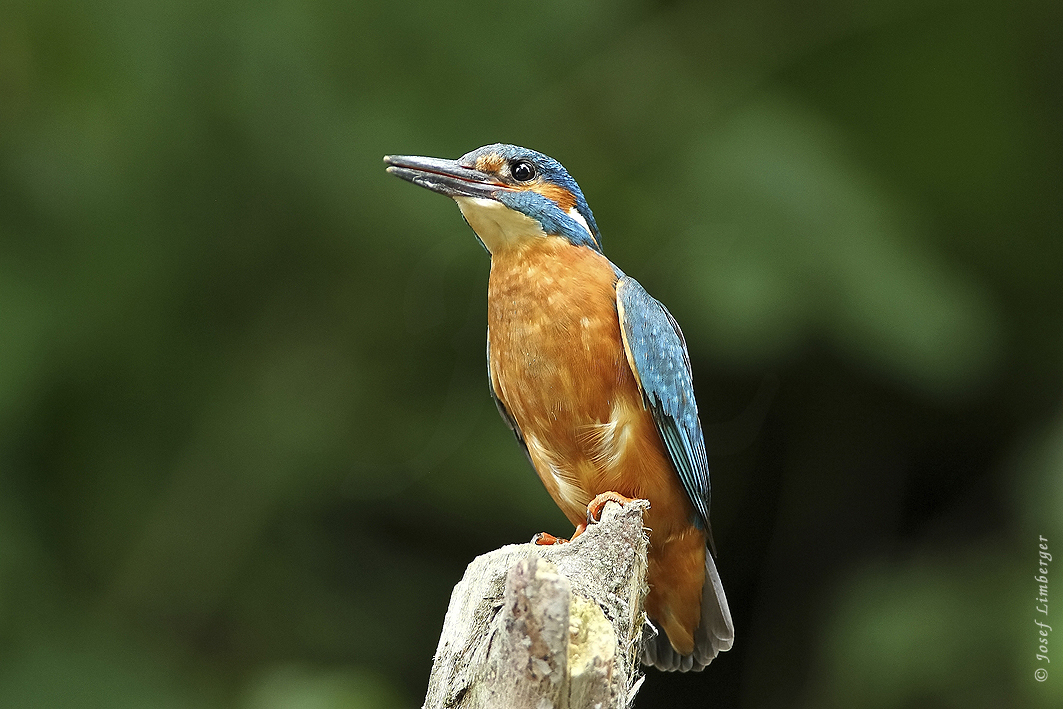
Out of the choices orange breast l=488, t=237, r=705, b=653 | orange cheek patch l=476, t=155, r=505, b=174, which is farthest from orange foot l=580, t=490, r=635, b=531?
orange cheek patch l=476, t=155, r=505, b=174

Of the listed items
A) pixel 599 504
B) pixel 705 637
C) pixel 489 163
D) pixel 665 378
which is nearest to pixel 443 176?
pixel 489 163

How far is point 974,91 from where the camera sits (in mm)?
4797

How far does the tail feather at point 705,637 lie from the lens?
3.57 metres

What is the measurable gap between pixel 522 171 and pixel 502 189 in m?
0.13

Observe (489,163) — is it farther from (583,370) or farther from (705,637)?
(705,637)

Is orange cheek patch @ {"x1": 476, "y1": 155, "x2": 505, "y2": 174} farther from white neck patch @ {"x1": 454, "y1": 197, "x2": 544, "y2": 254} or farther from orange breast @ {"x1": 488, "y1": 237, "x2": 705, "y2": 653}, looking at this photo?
orange breast @ {"x1": 488, "y1": 237, "x2": 705, "y2": 653}

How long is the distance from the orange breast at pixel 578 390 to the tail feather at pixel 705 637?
0.60 feet

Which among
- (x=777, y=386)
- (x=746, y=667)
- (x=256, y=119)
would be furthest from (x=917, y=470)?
(x=256, y=119)

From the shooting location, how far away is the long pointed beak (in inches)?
126

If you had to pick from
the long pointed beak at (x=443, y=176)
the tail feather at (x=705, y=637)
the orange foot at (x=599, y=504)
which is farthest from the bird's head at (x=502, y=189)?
the tail feather at (x=705, y=637)

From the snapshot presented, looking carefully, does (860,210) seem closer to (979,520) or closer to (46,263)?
(979,520)

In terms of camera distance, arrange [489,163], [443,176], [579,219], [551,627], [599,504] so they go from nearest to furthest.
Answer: [551,627]
[599,504]
[443,176]
[489,163]
[579,219]

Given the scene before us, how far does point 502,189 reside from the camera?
11.0ft

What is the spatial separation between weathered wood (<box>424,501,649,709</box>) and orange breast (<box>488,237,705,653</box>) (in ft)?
1.37
